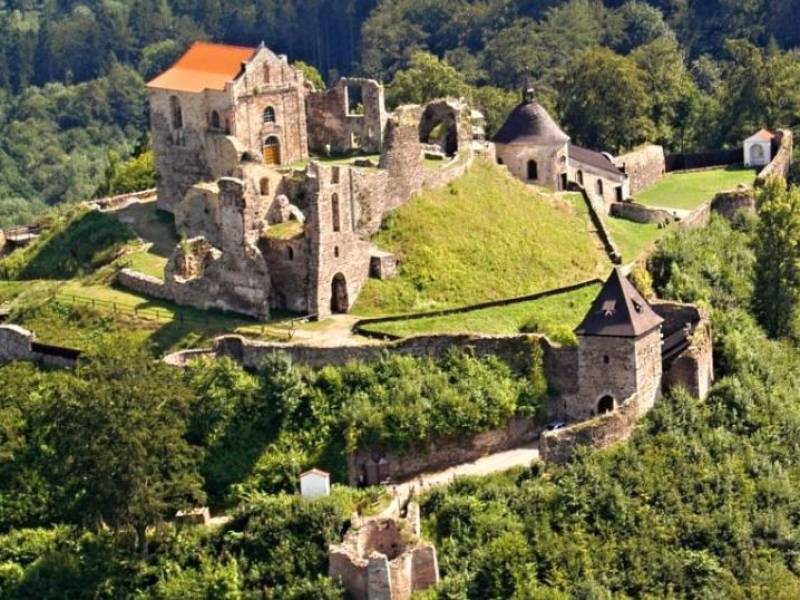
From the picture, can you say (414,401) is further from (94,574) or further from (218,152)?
(218,152)

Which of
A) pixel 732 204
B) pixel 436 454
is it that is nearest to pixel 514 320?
pixel 436 454

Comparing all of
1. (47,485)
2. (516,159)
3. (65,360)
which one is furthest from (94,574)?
(516,159)

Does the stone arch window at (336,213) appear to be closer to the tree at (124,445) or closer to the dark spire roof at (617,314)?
the tree at (124,445)

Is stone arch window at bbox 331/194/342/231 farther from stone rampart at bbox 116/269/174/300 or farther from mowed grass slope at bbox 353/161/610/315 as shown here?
stone rampart at bbox 116/269/174/300

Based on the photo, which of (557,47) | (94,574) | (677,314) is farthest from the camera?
(557,47)

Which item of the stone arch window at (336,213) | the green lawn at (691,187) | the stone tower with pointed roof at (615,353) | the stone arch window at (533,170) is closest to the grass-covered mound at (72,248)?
the stone arch window at (336,213)

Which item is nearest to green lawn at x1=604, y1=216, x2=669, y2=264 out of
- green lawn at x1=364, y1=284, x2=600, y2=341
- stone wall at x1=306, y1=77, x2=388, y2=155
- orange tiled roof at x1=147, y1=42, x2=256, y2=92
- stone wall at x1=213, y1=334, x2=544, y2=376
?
green lawn at x1=364, y1=284, x2=600, y2=341
